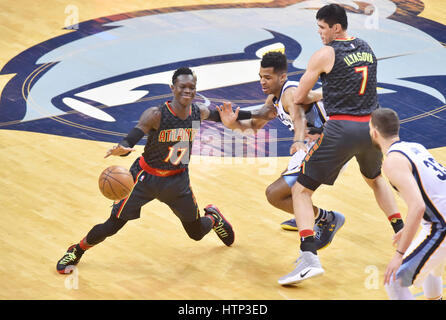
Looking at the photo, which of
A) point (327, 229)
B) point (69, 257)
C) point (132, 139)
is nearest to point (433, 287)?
point (327, 229)

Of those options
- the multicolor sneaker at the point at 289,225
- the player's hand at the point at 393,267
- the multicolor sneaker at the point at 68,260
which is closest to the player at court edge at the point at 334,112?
the multicolor sneaker at the point at 289,225

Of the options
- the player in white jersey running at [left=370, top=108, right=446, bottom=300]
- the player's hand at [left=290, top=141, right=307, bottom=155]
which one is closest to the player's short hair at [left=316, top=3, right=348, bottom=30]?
the player's hand at [left=290, top=141, right=307, bottom=155]

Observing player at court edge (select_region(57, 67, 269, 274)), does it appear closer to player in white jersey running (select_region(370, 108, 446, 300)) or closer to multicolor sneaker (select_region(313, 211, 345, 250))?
multicolor sneaker (select_region(313, 211, 345, 250))

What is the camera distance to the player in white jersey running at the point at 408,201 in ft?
18.5

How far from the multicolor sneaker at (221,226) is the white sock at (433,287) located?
2.17 m

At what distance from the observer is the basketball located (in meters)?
6.82

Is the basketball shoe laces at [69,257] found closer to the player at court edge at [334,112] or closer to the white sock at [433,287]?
the player at court edge at [334,112]

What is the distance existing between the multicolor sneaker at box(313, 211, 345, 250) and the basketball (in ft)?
6.37

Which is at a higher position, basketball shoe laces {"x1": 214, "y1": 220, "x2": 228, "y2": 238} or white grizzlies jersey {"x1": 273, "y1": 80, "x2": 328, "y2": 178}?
white grizzlies jersey {"x1": 273, "y1": 80, "x2": 328, "y2": 178}

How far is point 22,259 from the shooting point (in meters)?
7.28

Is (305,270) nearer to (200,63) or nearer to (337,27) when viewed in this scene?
(337,27)

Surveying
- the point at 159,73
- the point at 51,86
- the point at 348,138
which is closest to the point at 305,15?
the point at 159,73

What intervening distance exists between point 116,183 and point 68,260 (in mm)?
892

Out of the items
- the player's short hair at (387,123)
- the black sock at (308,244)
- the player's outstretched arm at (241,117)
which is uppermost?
the player's short hair at (387,123)
